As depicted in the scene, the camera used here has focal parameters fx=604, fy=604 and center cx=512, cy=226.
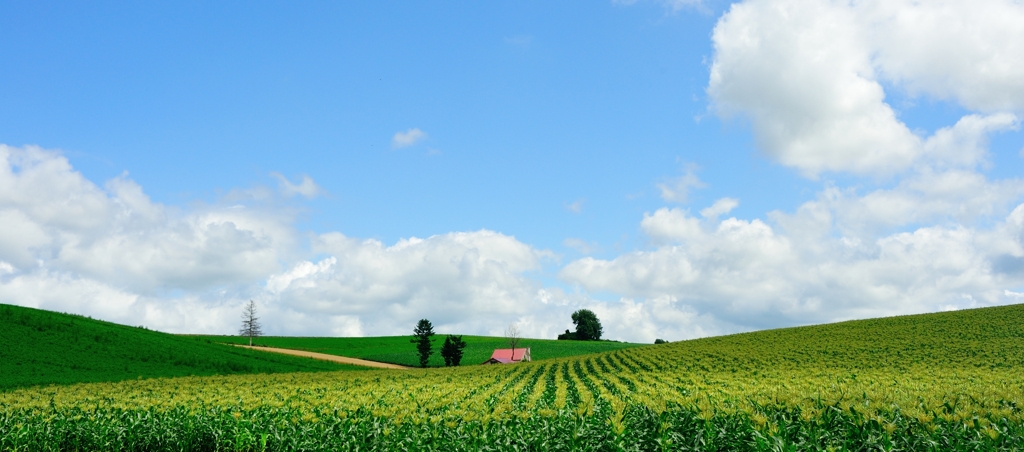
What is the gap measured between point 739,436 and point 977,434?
332 centimetres

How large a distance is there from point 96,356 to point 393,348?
203ft

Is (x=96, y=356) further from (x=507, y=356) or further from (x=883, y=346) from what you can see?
(x=883, y=346)

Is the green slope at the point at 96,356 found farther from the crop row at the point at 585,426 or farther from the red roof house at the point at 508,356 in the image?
the crop row at the point at 585,426

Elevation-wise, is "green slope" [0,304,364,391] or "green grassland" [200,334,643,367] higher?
"green slope" [0,304,364,391]

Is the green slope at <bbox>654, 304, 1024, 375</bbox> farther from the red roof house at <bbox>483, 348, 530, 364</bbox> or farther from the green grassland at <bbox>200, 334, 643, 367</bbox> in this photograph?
the green grassland at <bbox>200, 334, 643, 367</bbox>

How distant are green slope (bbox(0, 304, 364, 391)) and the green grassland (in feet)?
93.9

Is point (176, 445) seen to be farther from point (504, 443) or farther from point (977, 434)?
point (977, 434)

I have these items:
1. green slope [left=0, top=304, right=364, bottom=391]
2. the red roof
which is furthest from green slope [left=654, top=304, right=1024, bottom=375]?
green slope [left=0, top=304, right=364, bottom=391]

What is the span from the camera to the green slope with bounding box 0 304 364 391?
43.2 meters

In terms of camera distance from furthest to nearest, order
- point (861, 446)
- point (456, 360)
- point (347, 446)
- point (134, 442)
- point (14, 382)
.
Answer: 1. point (456, 360)
2. point (14, 382)
3. point (134, 442)
4. point (347, 446)
5. point (861, 446)

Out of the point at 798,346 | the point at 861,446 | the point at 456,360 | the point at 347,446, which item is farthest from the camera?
the point at 456,360

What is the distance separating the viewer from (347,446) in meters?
11.2

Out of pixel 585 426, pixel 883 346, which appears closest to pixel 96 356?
pixel 585 426

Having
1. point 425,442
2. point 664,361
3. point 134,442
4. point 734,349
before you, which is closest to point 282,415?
point 134,442
